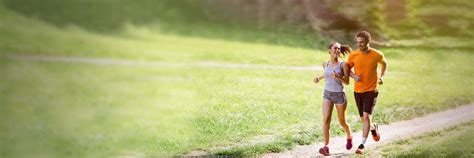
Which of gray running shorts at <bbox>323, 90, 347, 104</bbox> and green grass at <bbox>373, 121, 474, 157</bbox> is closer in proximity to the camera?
gray running shorts at <bbox>323, 90, 347, 104</bbox>

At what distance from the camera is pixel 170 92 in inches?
274

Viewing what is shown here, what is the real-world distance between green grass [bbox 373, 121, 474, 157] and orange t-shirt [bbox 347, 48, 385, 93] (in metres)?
0.65

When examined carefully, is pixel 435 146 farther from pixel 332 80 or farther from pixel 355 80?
pixel 332 80

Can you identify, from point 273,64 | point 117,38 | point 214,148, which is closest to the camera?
point 117,38

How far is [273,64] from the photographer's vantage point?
742 cm

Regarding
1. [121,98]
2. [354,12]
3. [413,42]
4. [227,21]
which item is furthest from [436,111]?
[121,98]

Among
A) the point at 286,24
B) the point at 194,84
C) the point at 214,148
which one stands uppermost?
the point at 286,24

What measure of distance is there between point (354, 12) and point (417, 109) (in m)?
1.11

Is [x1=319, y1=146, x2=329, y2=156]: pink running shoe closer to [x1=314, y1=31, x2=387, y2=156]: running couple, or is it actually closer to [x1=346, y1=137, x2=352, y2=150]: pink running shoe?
[x1=314, y1=31, x2=387, y2=156]: running couple

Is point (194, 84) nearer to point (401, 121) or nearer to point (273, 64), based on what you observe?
point (273, 64)

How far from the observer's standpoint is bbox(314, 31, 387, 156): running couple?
6.36 meters

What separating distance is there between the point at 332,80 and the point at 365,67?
31 cm

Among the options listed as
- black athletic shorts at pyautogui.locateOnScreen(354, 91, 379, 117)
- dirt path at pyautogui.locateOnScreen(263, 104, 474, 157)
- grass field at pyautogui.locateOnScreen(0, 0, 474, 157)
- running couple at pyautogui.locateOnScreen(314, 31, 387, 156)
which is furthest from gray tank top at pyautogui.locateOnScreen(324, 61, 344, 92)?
dirt path at pyautogui.locateOnScreen(263, 104, 474, 157)

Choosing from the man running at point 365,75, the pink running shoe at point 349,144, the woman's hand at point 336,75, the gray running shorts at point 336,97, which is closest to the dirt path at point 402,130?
the pink running shoe at point 349,144
